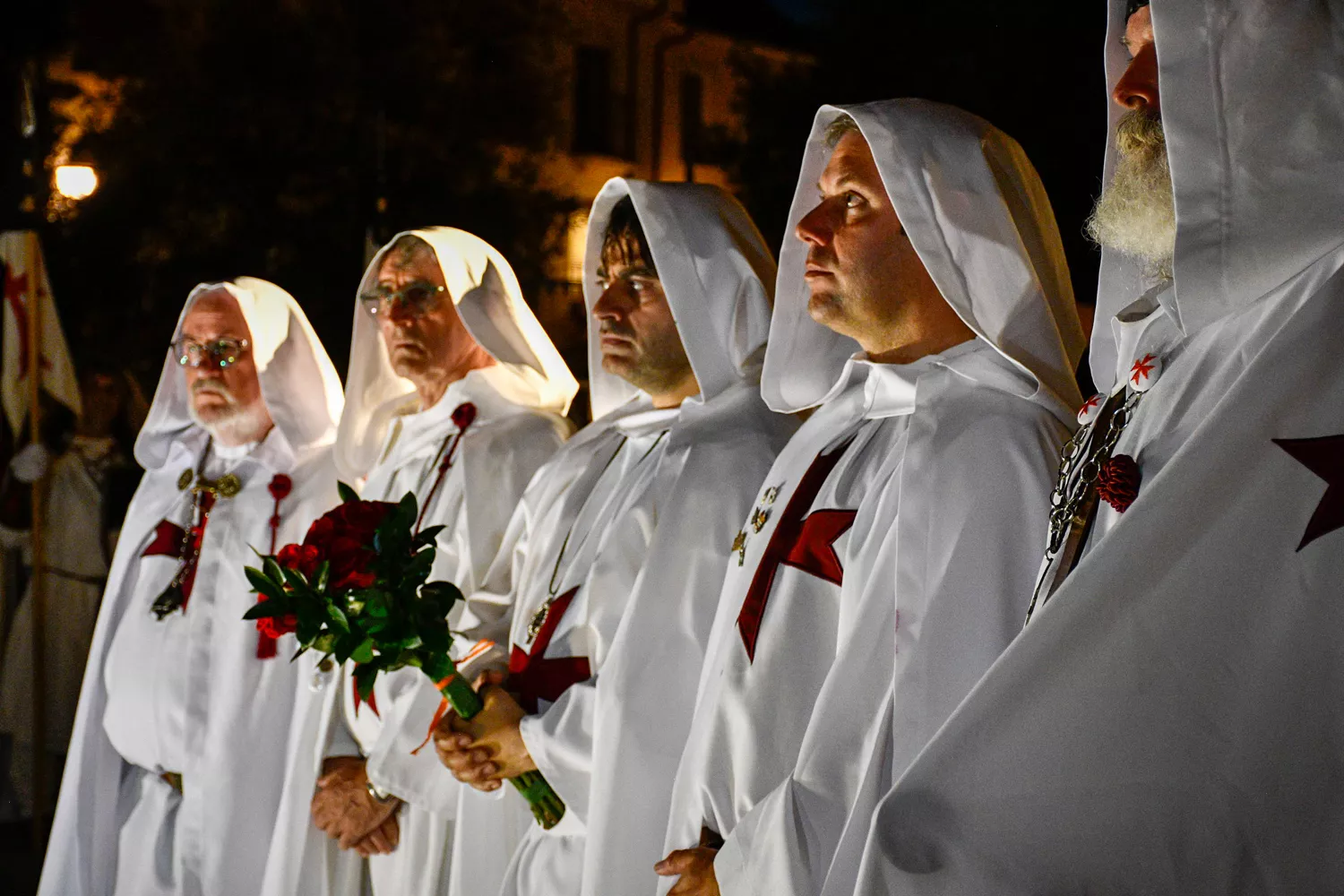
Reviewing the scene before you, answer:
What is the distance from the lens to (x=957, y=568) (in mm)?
2963

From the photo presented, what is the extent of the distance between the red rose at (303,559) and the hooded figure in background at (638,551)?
27.7 inches

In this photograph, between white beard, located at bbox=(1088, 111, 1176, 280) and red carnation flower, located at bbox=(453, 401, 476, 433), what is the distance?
3158 mm

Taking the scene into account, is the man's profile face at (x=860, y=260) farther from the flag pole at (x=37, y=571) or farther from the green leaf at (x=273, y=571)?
the flag pole at (x=37, y=571)

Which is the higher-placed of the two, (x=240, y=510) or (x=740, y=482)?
(x=740, y=482)

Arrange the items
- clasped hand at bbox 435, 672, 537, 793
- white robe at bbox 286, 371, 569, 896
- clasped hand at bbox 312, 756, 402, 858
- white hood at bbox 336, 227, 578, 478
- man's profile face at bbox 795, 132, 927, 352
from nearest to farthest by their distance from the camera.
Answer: man's profile face at bbox 795, 132, 927, 352
clasped hand at bbox 435, 672, 537, 793
white robe at bbox 286, 371, 569, 896
clasped hand at bbox 312, 756, 402, 858
white hood at bbox 336, 227, 578, 478

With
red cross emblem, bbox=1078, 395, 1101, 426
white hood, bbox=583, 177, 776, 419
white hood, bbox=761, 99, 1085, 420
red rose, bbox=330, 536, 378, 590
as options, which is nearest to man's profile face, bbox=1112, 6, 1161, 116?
red cross emblem, bbox=1078, 395, 1101, 426

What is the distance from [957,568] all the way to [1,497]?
831 centimetres

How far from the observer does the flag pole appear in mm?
8234

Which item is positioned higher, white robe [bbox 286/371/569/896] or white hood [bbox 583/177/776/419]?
white hood [bbox 583/177/776/419]

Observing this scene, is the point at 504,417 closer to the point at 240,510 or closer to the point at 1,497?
the point at 240,510

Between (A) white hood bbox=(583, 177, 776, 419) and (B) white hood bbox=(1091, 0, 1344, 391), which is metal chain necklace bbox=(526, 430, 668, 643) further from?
(B) white hood bbox=(1091, 0, 1344, 391)

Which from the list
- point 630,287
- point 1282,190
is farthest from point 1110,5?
point 630,287

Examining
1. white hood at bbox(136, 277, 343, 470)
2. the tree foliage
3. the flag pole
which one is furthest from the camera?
the tree foliage

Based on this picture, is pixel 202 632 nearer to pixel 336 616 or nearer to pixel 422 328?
pixel 422 328
